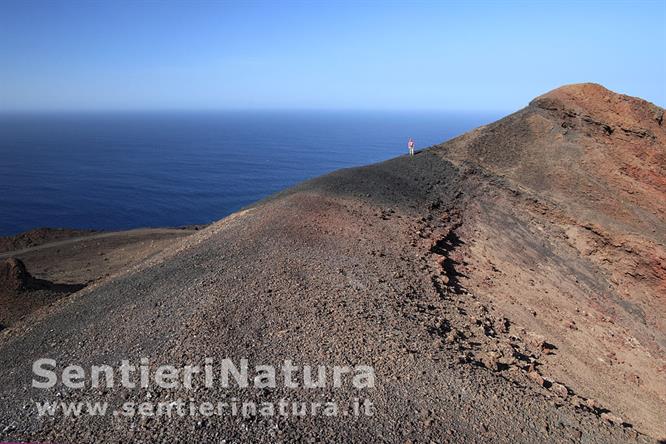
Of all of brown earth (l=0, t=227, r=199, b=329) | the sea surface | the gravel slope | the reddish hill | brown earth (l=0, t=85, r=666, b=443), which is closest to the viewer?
the gravel slope

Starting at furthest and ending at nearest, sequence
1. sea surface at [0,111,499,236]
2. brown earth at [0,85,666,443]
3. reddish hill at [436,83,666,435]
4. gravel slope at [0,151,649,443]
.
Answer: sea surface at [0,111,499,236] → reddish hill at [436,83,666,435] → brown earth at [0,85,666,443] → gravel slope at [0,151,649,443]

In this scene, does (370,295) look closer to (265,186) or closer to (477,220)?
(477,220)

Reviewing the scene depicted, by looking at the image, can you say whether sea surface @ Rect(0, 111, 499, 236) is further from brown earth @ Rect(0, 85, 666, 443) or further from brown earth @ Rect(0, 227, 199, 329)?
brown earth @ Rect(0, 85, 666, 443)

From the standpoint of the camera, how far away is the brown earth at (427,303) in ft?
24.7

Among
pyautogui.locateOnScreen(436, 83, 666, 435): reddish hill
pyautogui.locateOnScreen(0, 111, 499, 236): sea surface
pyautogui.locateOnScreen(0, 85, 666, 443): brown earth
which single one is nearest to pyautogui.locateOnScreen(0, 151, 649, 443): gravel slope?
pyautogui.locateOnScreen(0, 85, 666, 443): brown earth

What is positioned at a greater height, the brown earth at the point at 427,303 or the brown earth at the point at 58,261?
the brown earth at the point at 427,303

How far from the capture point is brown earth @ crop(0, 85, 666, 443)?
24.7ft

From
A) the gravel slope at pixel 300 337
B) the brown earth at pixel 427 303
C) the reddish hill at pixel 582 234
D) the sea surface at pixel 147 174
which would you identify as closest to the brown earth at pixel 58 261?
the brown earth at pixel 427 303

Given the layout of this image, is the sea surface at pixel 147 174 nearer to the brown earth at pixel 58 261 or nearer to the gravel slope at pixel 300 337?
the brown earth at pixel 58 261

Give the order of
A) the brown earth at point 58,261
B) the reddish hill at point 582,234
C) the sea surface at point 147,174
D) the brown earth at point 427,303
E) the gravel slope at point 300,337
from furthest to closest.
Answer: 1. the sea surface at point 147,174
2. the brown earth at point 58,261
3. the reddish hill at point 582,234
4. the brown earth at point 427,303
5. the gravel slope at point 300,337

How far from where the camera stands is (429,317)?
36.1 feet

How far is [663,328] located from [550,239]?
5555 millimetres

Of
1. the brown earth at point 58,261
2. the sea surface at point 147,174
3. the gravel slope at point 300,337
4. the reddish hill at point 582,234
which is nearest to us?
the gravel slope at point 300,337

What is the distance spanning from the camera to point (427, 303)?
1188cm
